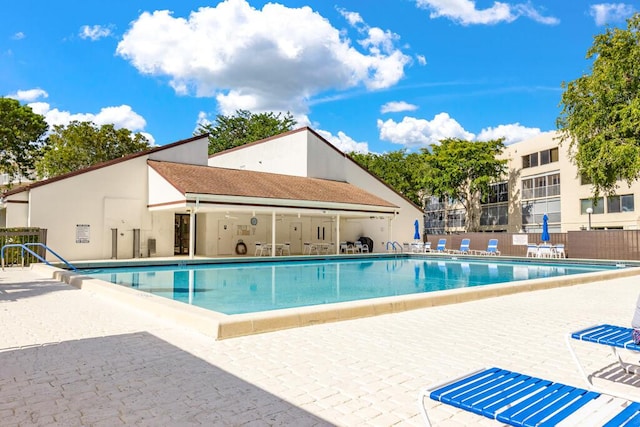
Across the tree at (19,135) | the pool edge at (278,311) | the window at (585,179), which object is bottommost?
the pool edge at (278,311)

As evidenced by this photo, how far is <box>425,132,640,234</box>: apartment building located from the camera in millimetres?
32438

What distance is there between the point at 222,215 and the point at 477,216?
30828 mm

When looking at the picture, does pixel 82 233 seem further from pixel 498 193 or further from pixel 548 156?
pixel 498 193

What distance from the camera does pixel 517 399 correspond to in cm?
253

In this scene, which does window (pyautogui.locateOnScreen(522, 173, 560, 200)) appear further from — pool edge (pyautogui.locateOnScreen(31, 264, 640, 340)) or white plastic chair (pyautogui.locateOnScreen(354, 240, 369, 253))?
pool edge (pyautogui.locateOnScreen(31, 264, 640, 340))

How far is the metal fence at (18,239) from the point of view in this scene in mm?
16453

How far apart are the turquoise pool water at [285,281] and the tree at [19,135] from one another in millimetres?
15503

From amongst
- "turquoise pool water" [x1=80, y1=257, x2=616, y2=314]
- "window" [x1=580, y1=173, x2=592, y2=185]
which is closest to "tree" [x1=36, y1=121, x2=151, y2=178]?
"turquoise pool water" [x1=80, y1=257, x2=616, y2=314]

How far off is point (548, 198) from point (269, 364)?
128 feet

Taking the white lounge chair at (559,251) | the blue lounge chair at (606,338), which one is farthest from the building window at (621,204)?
the blue lounge chair at (606,338)

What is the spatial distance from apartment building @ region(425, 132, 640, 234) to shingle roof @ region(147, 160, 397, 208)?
53.5 feet

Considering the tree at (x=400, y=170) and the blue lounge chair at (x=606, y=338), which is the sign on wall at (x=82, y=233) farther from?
the tree at (x=400, y=170)

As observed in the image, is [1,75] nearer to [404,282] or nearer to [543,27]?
[404,282]

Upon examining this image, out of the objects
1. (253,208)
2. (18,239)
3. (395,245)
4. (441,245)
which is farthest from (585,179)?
(18,239)
